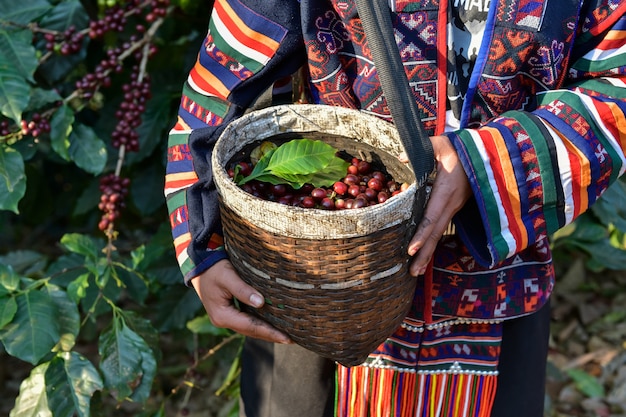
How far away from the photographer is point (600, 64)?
107 cm

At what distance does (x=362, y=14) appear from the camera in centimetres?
91

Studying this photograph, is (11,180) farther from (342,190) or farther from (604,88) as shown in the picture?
(604,88)

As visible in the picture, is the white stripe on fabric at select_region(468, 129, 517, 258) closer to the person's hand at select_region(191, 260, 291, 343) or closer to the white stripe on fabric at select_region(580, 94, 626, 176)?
the white stripe on fabric at select_region(580, 94, 626, 176)

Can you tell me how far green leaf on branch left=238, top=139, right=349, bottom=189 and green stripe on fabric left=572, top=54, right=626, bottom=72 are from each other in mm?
392

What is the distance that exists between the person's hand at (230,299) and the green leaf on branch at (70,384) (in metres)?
0.54

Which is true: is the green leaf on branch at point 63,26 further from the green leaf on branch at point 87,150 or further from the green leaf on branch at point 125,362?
the green leaf on branch at point 125,362

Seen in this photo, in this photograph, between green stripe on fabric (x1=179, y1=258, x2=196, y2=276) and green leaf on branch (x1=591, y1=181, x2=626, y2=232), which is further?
green leaf on branch (x1=591, y1=181, x2=626, y2=232)

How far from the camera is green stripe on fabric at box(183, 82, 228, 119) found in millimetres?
1209

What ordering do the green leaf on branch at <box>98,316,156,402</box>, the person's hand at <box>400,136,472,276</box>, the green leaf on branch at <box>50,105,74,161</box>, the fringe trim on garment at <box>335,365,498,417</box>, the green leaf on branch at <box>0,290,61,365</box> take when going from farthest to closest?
the green leaf on branch at <box>50,105,74,161</box>, the green leaf on branch at <box>98,316,156,402</box>, the green leaf on branch at <box>0,290,61,365</box>, the fringe trim on garment at <box>335,365,498,417</box>, the person's hand at <box>400,136,472,276</box>

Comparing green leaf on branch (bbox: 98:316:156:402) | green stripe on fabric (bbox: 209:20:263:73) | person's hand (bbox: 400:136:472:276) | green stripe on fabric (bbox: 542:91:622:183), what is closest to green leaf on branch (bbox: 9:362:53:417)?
green leaf on branch (bbox: 98:316:156:402)

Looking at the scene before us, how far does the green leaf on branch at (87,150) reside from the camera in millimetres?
1735

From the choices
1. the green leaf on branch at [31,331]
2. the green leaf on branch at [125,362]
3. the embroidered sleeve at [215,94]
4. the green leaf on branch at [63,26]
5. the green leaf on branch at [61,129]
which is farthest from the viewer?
the green leaf on branch at [63,26]

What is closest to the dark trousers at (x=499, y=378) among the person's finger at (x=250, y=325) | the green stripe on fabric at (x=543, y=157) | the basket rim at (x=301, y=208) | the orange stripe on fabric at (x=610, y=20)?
the person's finger at (x=250, y=325)

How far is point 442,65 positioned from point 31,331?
100 cm
